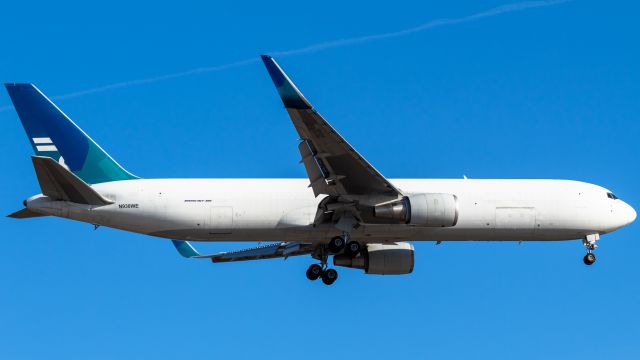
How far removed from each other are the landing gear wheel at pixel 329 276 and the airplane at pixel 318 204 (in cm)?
4

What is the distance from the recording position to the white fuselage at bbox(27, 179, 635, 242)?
40.5 meters

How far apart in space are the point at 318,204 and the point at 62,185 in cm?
946

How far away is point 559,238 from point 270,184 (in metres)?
11.8

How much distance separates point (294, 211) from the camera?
4138 cm

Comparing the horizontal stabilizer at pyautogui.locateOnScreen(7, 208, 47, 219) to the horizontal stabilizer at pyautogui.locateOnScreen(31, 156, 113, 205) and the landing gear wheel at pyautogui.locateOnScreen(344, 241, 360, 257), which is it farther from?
the landing gear wheel at pyautogui.locateOnScreen(344, 241, 360, 257)

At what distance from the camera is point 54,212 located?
129 feet

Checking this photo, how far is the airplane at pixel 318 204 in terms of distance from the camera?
39.3 metres

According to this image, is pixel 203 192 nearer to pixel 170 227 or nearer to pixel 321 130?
pixel 170 227

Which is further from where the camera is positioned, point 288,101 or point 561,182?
point 561,182

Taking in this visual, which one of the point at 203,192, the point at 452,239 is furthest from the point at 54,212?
the point at 452,239

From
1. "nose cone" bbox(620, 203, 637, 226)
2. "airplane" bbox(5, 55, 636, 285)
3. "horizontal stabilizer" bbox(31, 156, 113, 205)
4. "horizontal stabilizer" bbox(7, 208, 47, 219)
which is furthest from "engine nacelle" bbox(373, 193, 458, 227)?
"horizontal stabilizer" bbox(7, 208, 47, 219)

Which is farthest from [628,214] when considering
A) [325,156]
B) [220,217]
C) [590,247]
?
[220,217]

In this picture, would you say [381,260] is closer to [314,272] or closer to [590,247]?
[314,272]

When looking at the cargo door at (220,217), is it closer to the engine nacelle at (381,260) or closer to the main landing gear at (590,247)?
the engine nacelle at (381,260)
